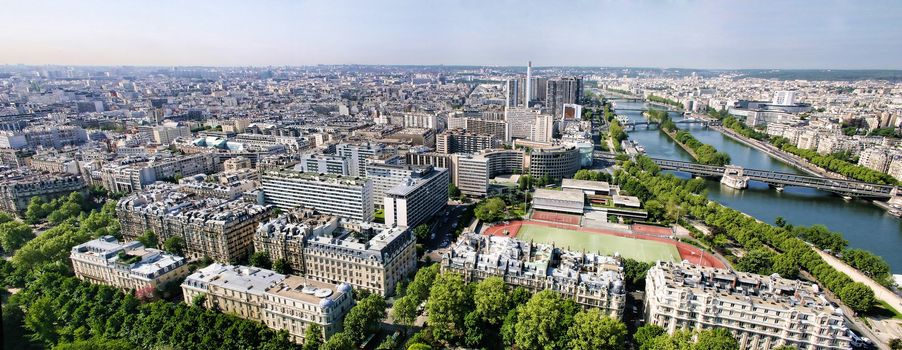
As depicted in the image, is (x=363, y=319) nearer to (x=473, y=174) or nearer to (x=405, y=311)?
(x=405, y=311)

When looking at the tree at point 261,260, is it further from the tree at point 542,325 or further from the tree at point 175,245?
the tree at point 542,325

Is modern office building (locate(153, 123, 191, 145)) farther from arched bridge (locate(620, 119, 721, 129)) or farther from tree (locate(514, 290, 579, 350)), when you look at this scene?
arched bridge (locate(620, 119, 721, 129))

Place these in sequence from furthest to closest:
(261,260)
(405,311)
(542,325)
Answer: (261,260) < (405,311) < (542,325)

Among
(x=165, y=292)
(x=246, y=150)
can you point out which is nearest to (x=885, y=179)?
(x=165, y=292)

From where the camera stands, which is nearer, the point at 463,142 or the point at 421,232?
the point at 421,232

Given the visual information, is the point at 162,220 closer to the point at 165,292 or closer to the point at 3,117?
the point at 165,292

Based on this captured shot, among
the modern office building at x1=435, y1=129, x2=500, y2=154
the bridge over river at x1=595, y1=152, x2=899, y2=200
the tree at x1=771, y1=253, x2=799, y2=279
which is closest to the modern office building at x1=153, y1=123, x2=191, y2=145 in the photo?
the modern office building at x1=435, y1=129, x2=500, y2=154

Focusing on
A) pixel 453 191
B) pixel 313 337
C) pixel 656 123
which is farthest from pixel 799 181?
pixel 313 337
